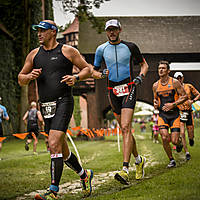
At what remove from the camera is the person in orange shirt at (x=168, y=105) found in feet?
23.7

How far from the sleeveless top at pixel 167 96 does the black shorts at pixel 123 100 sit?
192 cm

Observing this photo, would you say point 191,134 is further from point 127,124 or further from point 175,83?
point 127,124

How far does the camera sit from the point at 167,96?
24.5 ft

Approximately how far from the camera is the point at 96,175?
696 cm

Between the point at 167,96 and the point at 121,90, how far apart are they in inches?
81.1

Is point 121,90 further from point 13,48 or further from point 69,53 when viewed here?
point 13,48

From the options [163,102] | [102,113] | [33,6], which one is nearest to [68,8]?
[33,6]

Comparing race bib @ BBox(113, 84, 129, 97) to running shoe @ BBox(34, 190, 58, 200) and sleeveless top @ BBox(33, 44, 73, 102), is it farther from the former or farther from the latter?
running shoe @ BBox(34, 190, 58, 200)

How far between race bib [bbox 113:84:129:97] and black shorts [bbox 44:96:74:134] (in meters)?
1.31

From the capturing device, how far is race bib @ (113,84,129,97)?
5730mm

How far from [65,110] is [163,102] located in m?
3.53

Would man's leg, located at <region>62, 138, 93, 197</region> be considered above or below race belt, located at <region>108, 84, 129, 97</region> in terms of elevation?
below

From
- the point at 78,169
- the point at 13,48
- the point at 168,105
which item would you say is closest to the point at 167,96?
the point at 168,105

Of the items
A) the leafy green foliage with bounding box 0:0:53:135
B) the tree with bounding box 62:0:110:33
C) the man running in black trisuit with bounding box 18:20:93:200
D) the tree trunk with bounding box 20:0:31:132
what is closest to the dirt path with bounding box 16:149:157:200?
the man running in black trisuit with bounding box 18:20:93:200
